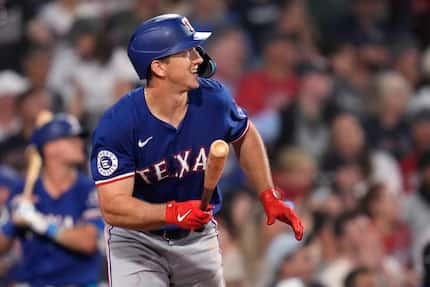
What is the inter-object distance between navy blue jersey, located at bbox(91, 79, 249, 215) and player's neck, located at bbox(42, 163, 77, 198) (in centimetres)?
172

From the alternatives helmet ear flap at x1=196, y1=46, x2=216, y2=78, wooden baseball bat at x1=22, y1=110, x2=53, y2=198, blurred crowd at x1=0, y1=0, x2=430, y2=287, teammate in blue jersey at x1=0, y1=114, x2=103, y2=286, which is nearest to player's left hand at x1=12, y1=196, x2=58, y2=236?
teammate in blue jersey at x1=0, y1=114, x2=103, y2=286

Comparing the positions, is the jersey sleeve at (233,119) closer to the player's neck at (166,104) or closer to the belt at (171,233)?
the player's neck at (166,104)

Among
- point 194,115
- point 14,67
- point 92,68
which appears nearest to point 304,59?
point 92,68

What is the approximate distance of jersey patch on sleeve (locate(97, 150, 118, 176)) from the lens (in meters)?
4.94

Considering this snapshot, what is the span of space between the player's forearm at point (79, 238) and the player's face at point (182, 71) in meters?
1.84

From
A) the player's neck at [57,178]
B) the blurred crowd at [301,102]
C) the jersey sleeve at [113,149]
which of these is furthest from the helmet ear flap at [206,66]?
the blurred crowd at [301,102]

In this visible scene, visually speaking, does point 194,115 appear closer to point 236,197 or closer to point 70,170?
point 70,170

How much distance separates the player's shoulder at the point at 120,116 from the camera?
4.96 m

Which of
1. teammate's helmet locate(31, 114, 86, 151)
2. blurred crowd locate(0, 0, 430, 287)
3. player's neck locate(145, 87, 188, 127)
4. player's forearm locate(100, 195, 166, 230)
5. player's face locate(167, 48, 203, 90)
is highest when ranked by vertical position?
player's face locate(167, 48, 203, 90)

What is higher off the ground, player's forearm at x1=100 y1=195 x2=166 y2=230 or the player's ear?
the player's ear

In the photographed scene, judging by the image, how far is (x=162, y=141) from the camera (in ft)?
16.5

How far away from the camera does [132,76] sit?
938 centimetres

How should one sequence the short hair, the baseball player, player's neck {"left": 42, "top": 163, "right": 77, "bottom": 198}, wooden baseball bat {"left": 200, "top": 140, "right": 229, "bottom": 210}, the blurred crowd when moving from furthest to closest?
the blurred crowd
the short hair
player's neck {"left": 42, "top": 163, "right": 77, "bottom": 198}
the baseball player
wooden baseball bat {"left": 200, "top": 140, "right": 229, "bottom": 210}

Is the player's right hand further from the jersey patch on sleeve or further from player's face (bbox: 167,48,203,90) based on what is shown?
player's face (bbox: 167,48,203,90)
